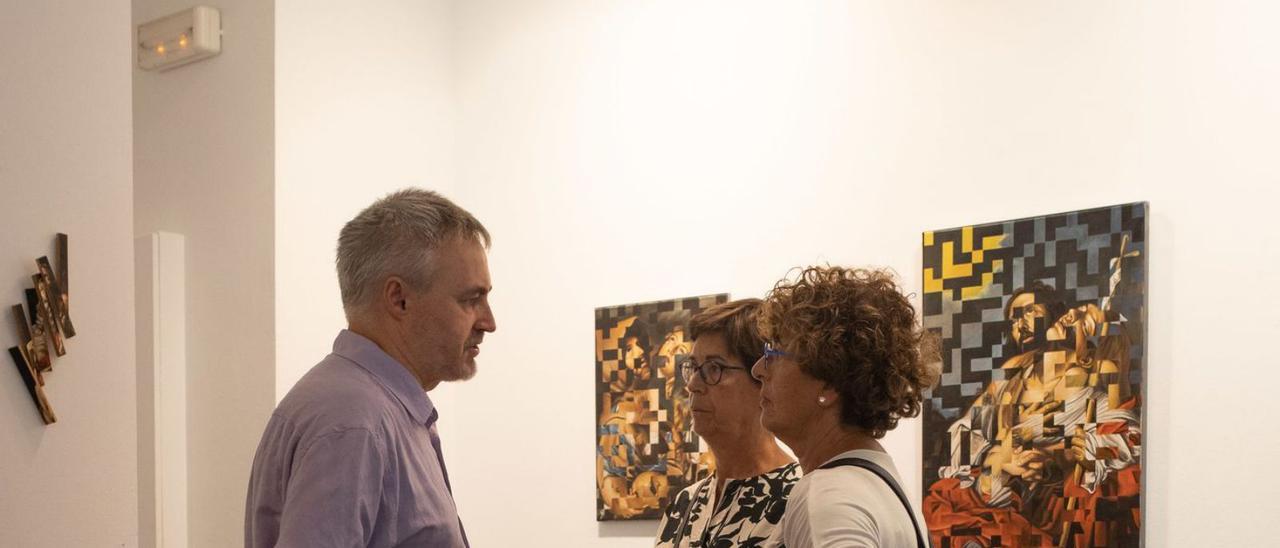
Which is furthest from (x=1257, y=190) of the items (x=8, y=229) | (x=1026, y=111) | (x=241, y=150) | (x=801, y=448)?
(x=241, y=150)

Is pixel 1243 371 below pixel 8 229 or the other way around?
below

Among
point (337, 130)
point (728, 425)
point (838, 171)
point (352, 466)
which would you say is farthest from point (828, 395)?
point (337, 130)

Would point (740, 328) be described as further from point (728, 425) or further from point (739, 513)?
point (739, 513)

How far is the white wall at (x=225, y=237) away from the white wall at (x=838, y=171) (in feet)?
3.11

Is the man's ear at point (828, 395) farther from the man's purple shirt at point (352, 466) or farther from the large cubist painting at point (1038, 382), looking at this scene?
the large cubist painting at point (1038, 382)

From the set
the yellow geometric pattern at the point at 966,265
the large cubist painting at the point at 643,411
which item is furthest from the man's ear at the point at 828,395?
the large cubist painting at the point at 643,411

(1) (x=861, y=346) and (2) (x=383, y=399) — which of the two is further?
(1) (x=861, y=346)

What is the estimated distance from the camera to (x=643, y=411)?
5.02 m

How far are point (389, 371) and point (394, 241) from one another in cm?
25

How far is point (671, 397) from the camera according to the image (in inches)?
194

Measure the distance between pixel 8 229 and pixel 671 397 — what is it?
93.7 inches

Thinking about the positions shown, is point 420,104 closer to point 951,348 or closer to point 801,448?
point 951,348

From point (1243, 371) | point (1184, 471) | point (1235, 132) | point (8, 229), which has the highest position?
point (1235, 132)

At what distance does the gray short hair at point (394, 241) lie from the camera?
2.49 metres
